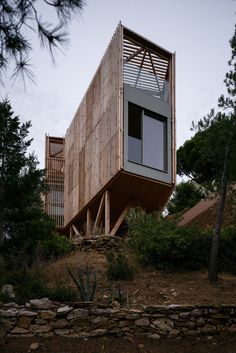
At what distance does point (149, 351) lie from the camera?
867 centimetres

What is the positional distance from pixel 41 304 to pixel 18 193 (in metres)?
3.42

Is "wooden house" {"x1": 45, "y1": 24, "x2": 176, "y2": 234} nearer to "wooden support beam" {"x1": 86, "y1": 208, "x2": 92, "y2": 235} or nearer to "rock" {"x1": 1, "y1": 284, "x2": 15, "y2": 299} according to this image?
"wooden support beam" {"x1": 86, "y1": 208, "x2": 92, "y2": 235}

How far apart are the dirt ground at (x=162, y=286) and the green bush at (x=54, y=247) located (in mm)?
572

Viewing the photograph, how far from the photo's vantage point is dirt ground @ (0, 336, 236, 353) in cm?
852

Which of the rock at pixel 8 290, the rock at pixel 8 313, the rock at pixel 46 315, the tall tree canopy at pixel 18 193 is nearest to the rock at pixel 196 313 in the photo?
the rock at pixel 46 315

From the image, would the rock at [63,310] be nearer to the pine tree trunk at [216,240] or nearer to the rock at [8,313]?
the rock at [8,313]

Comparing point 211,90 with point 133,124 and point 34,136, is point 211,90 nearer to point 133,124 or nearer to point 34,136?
point 34,136

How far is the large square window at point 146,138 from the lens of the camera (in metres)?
17.3

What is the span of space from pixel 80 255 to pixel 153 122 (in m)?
6.01

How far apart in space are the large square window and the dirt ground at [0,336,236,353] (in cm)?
856

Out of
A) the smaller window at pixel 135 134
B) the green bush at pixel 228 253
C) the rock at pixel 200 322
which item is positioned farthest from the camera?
the smaller window at pixel 135 134

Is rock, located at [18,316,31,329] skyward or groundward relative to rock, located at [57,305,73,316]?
groundward

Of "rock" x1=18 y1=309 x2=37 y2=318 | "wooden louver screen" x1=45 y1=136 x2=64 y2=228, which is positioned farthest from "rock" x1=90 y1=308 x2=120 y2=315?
"wooden louver screen" x1=45 y1=136 x2=64 y2=228

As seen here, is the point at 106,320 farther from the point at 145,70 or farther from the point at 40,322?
the point at 145,70
